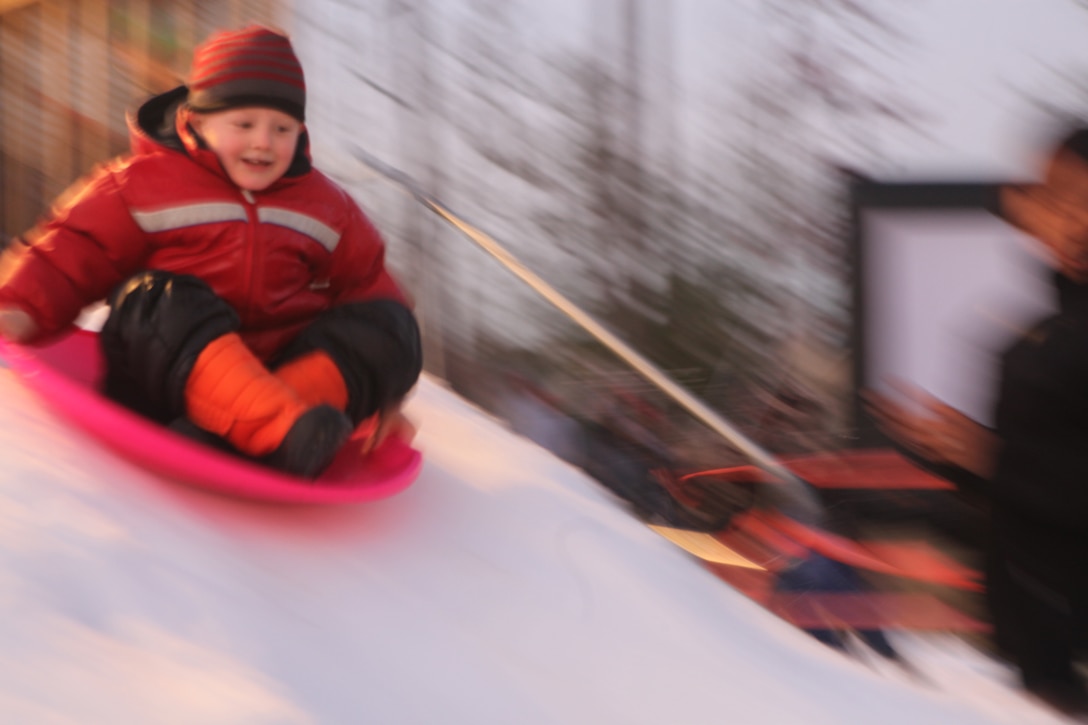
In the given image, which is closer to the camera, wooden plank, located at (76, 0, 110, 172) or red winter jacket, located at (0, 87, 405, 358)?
red winter jacket, located at (0, 87, 405, 358)

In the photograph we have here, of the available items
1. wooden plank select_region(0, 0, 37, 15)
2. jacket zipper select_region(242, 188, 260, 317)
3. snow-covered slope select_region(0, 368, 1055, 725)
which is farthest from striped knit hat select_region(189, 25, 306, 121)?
wooden plank select_region(0, 0, 37, 15)

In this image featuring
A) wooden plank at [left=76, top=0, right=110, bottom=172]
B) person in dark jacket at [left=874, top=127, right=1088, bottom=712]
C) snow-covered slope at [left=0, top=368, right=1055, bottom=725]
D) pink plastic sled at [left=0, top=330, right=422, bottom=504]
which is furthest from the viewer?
wooden plank at [left=76, top=0, right=110, bottom=172]

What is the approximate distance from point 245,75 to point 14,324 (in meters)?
0.45

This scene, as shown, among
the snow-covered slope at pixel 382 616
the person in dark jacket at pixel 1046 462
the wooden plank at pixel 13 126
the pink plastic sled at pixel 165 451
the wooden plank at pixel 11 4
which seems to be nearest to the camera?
the snow-covered slope at pixel 382 616

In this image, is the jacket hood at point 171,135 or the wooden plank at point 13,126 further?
the wooden plank at point 13,126

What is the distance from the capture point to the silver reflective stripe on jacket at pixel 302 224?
5.07 feet

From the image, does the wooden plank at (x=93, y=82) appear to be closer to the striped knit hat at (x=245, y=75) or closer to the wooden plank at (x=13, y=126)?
the wooden plank at (x=13, y=126)

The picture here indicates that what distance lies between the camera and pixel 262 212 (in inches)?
60.5

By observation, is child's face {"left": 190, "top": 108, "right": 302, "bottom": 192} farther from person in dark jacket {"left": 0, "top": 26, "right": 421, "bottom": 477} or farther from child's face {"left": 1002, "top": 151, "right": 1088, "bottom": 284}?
child's face {"left": 1002, "top": 151, "right": 1088, "bottom": 284}

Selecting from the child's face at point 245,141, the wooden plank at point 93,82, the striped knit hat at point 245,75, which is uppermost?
the striped knit hat at point 245,75

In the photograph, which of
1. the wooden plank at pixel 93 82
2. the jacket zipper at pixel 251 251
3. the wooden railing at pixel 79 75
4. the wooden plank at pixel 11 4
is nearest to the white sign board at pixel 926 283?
the jacket zipper at pixel 251 251

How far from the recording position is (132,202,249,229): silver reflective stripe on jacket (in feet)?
4.85

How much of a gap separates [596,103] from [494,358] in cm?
127

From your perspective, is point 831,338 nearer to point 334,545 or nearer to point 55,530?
point 334,545
